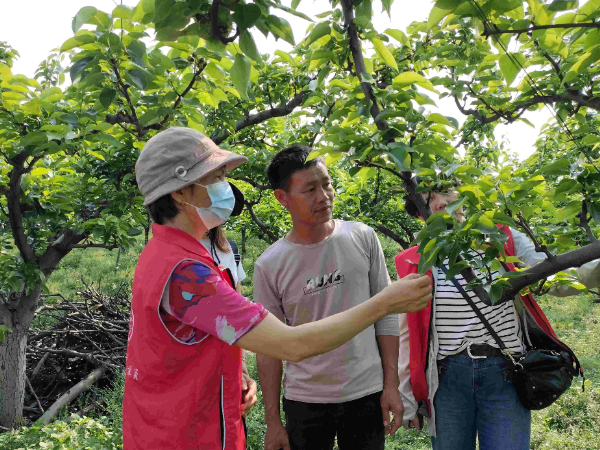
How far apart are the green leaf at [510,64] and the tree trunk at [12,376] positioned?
4.57 m

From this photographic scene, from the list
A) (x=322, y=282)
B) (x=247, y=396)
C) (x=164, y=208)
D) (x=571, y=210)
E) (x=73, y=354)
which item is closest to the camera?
(x=571, y=210)

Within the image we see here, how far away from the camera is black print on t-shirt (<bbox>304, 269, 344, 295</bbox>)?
6.91 ft

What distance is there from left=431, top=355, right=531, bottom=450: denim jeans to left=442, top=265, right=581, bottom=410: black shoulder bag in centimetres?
5

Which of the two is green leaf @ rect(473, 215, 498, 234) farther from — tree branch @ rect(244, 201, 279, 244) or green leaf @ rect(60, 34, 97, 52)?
tree branch @ rect(244, 201, 279, 244)

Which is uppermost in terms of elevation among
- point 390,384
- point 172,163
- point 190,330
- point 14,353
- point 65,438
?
point 172,163

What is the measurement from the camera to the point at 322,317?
2.10 metres

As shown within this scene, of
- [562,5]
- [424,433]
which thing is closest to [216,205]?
[562,5]

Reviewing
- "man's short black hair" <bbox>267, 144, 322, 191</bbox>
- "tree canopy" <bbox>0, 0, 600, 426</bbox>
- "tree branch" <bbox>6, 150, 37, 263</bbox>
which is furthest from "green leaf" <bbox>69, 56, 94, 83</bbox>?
"tree branch" <bbox>6, 150, 37, 263</bbox>

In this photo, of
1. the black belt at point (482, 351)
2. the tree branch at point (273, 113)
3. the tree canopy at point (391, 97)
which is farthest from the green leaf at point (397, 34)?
the tree branch at point (273, 113)

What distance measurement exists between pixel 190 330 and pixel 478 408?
1318mm

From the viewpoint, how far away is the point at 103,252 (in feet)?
45.7

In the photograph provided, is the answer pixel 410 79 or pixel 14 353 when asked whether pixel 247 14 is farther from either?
pixel 14 353

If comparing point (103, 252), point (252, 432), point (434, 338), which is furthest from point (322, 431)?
point (103, 252)

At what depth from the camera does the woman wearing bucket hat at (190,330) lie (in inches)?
52.7
